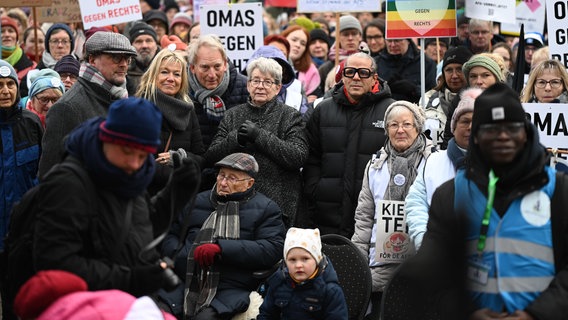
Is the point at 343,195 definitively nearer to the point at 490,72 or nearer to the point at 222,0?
the point at 490,72

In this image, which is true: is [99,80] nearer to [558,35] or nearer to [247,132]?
[247,132]

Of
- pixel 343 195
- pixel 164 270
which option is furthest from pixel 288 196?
pixel 164 270

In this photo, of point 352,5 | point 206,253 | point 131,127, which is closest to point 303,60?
point 352,5

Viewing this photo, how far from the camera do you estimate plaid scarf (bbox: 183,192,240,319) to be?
898cm

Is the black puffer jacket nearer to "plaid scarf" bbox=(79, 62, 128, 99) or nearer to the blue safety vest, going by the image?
"plaid scarf" bbox=(79, 62, 128, 99)

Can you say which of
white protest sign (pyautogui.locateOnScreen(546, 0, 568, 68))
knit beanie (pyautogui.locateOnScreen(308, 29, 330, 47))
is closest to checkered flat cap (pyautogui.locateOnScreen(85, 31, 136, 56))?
white protest sign (pyautogui.locateOnScreen(546, 0, 568, 68))

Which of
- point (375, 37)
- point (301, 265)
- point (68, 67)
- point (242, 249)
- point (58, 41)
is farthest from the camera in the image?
point (375, 37)

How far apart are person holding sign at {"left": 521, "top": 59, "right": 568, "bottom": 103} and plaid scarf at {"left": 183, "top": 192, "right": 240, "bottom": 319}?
3.00m

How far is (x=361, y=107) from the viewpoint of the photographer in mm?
9781

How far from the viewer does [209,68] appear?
1025 centimetres

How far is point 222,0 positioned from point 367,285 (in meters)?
6.46

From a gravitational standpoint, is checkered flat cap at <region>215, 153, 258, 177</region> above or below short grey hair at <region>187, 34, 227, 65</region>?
below

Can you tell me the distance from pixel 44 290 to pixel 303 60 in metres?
9.03

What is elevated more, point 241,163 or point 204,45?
point 204,45
